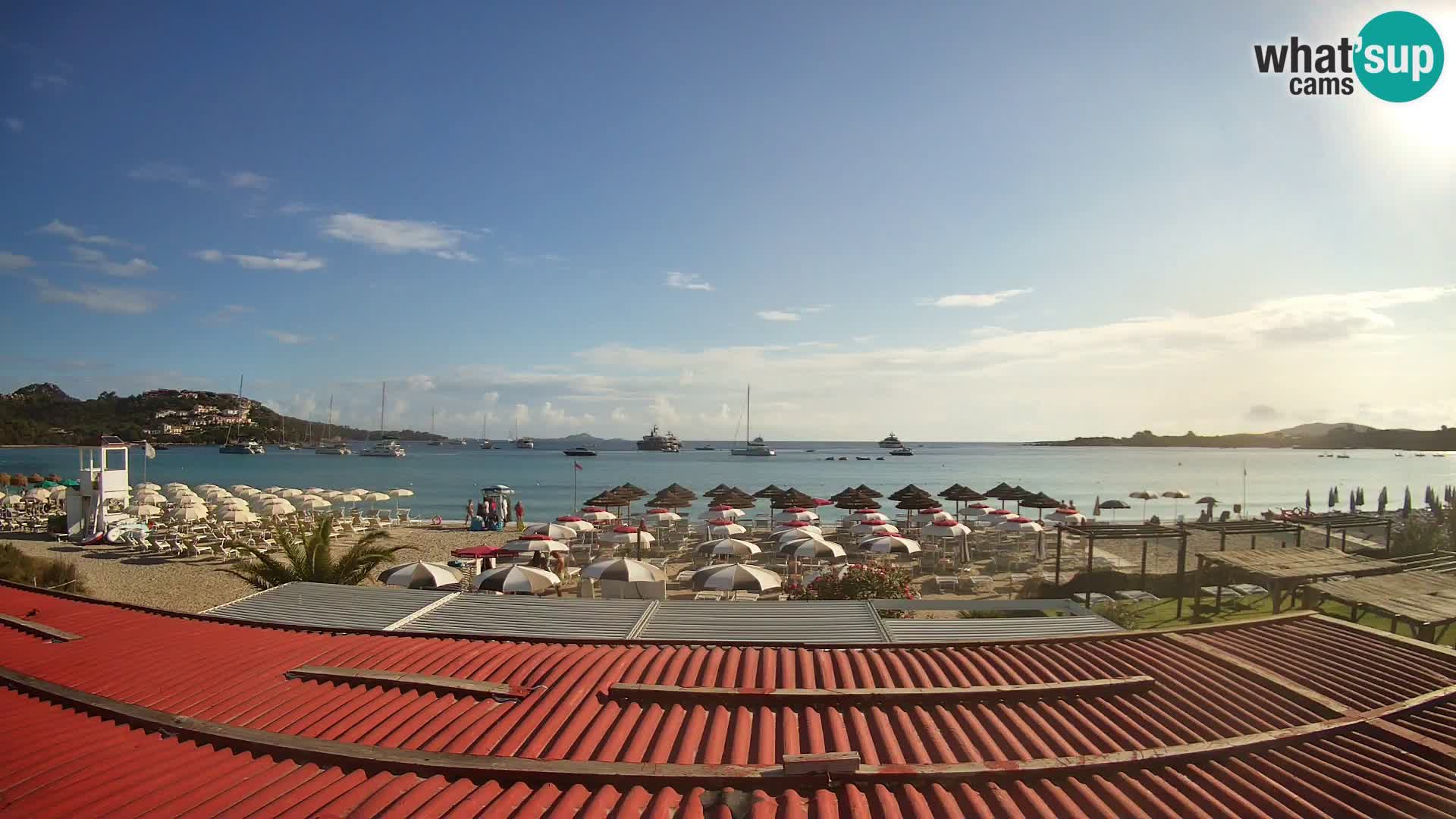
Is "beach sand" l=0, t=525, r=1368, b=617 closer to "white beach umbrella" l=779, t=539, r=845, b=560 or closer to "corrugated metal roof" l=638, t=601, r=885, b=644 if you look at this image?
"white beach umbrella" l=779, t=539, r=845, b=560

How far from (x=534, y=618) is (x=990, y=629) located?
207 inches

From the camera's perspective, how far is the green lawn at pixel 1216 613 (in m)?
13.4

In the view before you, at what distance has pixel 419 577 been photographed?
1419 centimetres

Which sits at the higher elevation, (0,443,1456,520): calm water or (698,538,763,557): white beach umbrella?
(698,538,763,557): white beach umbrella

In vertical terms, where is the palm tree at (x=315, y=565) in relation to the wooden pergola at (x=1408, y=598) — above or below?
below

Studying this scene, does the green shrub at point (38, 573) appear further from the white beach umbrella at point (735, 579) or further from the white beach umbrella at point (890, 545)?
the white beach umbrella at point (890, 545)

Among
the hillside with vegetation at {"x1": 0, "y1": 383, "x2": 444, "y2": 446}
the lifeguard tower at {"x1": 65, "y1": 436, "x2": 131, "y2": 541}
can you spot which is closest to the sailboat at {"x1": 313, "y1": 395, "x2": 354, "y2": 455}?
the hillside with vegetation at {"x1": 0, "y1": 383, "x2": 444, "y2": 446}

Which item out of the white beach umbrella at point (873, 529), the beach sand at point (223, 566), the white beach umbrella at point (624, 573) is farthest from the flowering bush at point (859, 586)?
the white beach umbrella at point (873, 529)

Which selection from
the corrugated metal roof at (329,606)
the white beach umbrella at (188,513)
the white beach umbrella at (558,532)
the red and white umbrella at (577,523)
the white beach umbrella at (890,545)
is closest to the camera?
the corrugated metal roof at (329,606)

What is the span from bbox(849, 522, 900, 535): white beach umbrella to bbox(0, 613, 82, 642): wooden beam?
771 inches

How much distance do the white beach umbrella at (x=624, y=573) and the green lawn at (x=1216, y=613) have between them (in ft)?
30.2

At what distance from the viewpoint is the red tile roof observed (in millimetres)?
3680

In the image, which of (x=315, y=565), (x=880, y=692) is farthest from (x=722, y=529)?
(x=880, y=692)

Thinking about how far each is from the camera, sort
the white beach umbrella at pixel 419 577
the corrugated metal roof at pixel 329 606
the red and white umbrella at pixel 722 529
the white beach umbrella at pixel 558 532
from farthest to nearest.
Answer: the red and white umbrella at pixel 722 529 → the white beach umbrella at pixel 558 532 → the white beach umbrella at pixel 419 577 → the corrugated metal roof at pixel 329 606
